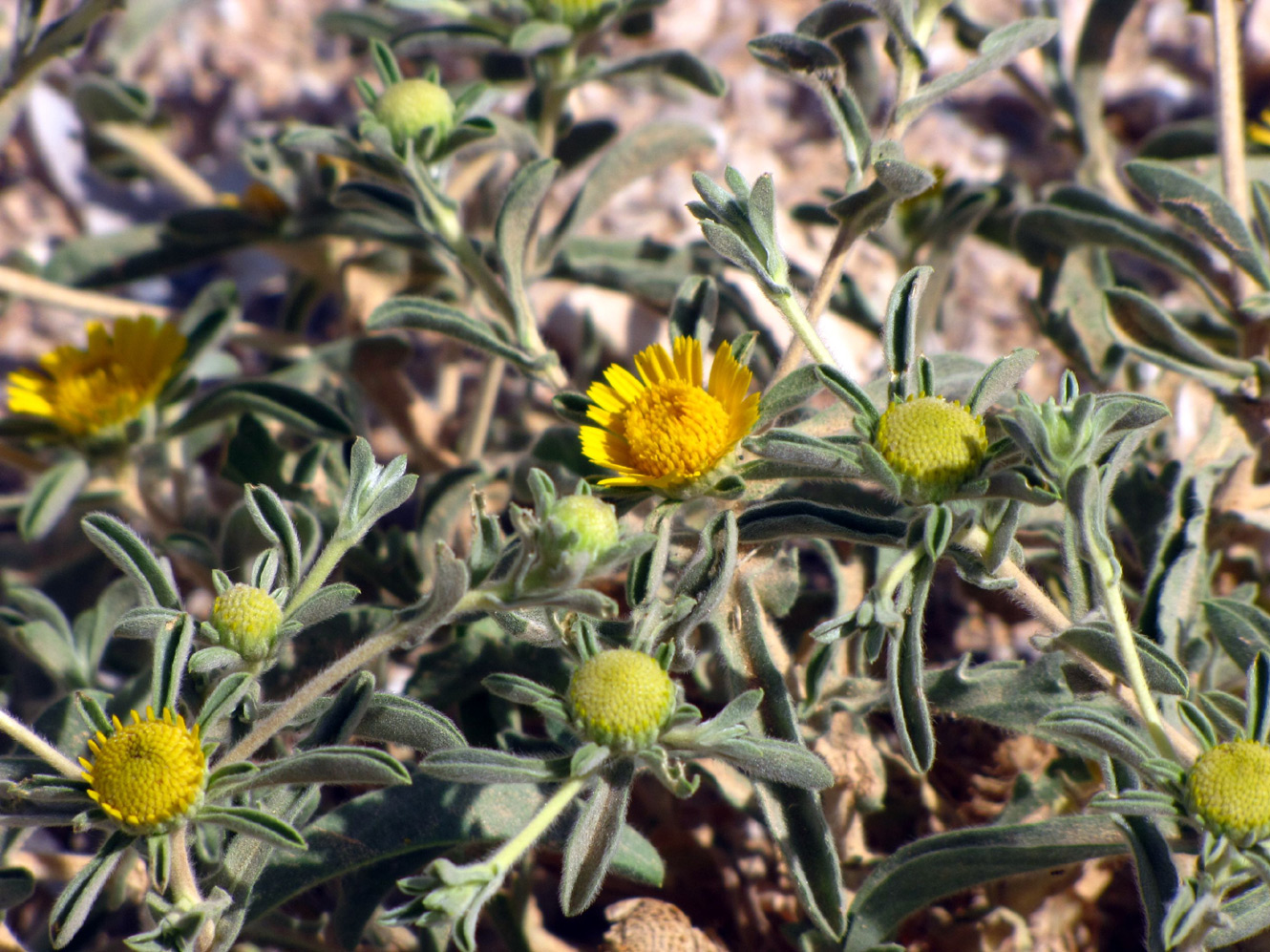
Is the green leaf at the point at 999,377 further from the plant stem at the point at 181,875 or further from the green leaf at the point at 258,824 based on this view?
the plant stem at the point at 181,875

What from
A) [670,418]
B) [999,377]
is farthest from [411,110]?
[999,377]

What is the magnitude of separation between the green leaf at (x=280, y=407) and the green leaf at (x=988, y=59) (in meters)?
1.42

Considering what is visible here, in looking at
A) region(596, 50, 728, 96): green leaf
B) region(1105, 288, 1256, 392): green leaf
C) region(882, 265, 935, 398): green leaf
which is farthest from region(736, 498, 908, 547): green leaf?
region(596, 50, 728, 96): green leaf

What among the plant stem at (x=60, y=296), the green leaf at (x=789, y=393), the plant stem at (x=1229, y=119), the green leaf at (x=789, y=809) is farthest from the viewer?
the plant stem at (x=60, y=296)

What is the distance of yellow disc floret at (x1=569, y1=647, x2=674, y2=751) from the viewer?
1.62m

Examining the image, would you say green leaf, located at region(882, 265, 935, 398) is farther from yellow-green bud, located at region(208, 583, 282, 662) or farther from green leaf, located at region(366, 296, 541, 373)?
yellow-green bud, located at region(208, 583, 282, 662)

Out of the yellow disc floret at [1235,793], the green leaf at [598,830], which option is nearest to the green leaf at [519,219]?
the green leaf at [598,830]

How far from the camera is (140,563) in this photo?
6.25 feet

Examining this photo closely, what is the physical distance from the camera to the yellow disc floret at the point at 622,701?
162cm

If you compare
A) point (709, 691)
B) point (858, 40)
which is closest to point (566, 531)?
point (709, 691)

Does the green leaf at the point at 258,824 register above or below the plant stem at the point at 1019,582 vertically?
below

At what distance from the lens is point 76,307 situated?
316cm

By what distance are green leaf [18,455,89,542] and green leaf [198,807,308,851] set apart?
1205 mm

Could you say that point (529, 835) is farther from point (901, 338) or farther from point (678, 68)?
point (678, 68)
